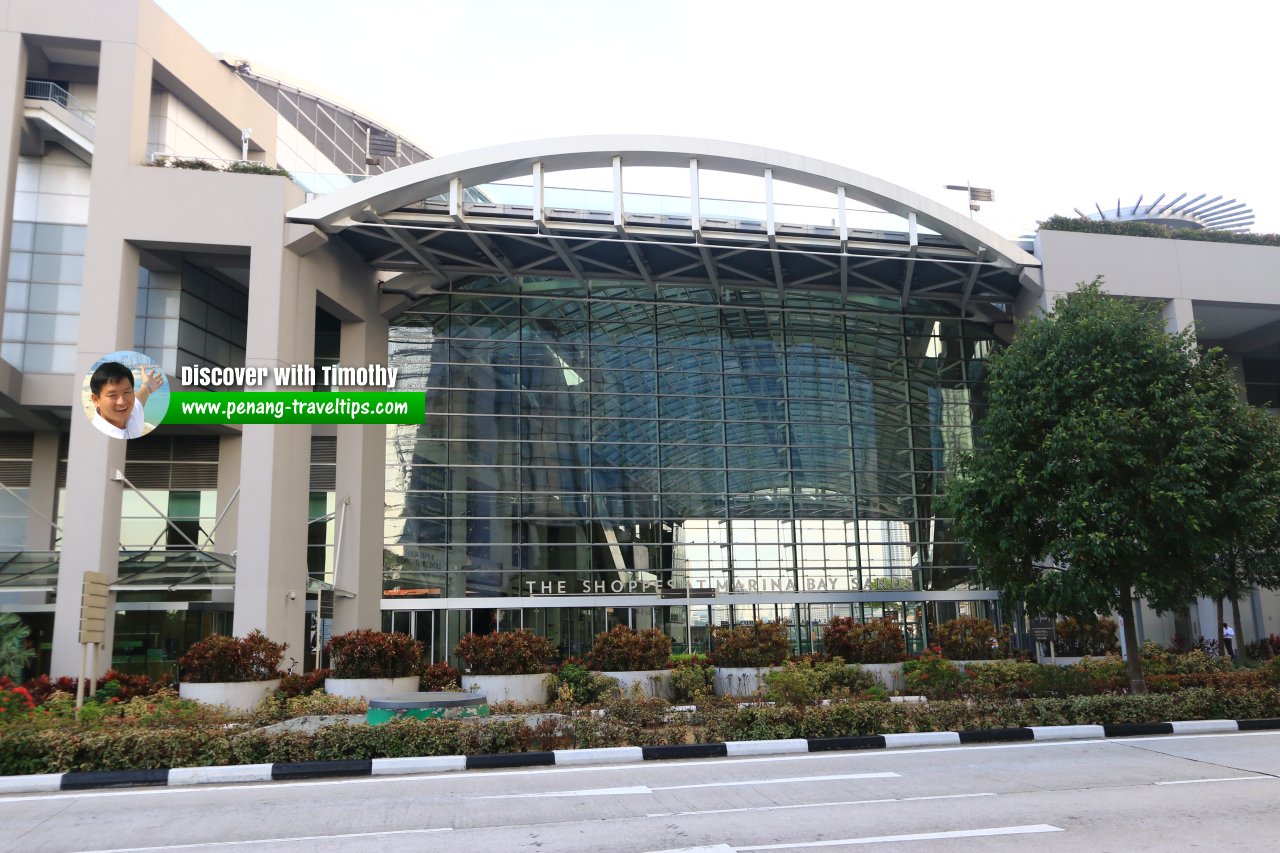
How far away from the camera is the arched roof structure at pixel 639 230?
95.2 feet

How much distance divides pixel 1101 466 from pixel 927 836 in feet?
43.3

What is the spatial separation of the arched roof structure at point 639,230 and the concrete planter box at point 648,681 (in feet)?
42.4

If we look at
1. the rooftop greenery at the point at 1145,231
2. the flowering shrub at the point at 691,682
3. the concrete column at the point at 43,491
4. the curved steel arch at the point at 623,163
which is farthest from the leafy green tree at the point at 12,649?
the rooftop greenery at the point at 1145,231

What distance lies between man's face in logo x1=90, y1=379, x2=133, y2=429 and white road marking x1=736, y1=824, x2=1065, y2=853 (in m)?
22.5

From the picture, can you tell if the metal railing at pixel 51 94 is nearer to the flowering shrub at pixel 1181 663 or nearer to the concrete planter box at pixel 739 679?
the concrete planter box at pixel 739 679

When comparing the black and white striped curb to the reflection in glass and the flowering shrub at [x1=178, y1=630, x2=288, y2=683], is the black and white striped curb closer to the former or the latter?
the flowering shrub at [x1=178, y1=630, x2=288, y2=683]

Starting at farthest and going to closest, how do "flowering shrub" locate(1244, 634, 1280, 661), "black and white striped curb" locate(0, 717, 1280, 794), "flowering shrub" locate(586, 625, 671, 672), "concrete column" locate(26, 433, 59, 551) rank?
1. "flowering shrub" locate(1244, 634, 1280, 661)
2. "concrete column" locate(26, 433, 59, 551)
3. "flowering shrub" locate(586, 625, 671, 672)
4. "black and white striped curb" locate(0, 717, 1280, 794)

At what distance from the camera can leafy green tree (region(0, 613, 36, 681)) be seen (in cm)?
2333

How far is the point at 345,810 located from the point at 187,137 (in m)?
26.6

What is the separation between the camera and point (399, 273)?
114 ft

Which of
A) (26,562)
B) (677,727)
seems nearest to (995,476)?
(677,727)

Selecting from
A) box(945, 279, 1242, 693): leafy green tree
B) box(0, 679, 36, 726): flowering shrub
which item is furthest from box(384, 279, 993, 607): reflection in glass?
box(0, 679, 36, 726): flowering shrub

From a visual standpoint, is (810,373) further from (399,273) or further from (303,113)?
(303,113)

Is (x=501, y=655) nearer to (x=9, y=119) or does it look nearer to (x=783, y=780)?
(x=783, y=780)
